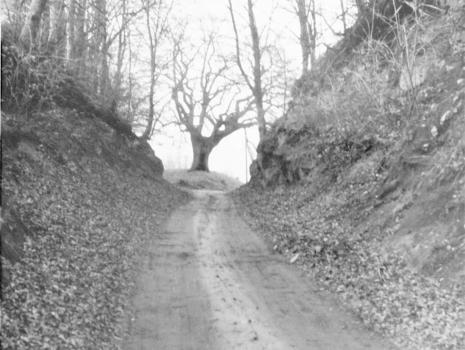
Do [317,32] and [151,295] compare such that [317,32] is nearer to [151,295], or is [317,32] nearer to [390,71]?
[390,71]

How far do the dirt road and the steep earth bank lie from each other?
580 millimetres

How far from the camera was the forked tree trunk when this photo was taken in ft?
153

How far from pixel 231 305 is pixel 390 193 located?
18.3 feet

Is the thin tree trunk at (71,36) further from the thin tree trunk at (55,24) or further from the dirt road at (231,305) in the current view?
the dirt road at (231,305)

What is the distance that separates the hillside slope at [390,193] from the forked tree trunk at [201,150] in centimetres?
2361

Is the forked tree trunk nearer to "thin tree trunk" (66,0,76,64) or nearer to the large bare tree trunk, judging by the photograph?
"thin tree trunk" (66,0,76,64)

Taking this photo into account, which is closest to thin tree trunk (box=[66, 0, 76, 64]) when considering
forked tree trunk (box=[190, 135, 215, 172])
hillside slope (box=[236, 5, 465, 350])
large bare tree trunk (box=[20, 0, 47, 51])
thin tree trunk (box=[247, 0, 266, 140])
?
large bare tree trunk (box=[20, 0, 47, 51])

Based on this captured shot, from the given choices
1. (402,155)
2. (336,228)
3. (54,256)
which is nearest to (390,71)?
(402,155)

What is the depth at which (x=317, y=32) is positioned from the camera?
29359mm

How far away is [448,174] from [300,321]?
4769 millimetres

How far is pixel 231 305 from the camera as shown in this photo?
9.68 metres

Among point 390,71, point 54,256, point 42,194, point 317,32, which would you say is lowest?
point 54,256

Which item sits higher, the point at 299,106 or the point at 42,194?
the point at 299,106

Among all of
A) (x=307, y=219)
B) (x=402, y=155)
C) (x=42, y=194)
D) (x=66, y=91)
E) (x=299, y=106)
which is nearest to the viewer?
(x=42, y=194)
